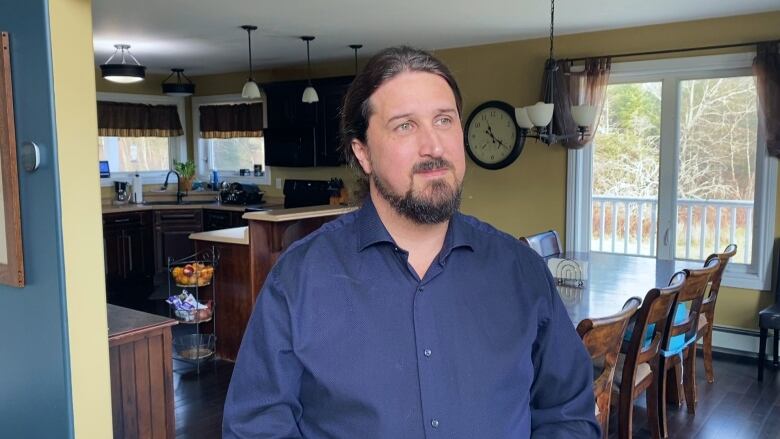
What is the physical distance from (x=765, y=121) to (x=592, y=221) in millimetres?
1497

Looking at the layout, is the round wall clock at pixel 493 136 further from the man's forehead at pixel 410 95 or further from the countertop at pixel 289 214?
the man's forehead at pixel 410 95

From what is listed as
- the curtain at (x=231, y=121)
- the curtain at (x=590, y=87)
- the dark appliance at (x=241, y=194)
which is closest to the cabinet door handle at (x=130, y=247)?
the dark appliance at (x=241, y=194)

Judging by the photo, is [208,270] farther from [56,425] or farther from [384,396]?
[384,396]

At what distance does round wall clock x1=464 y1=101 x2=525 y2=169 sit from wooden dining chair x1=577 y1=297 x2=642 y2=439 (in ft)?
10.6

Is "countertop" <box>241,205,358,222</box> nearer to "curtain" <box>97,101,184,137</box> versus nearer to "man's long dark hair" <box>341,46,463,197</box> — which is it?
"man's long dark hair" <box>341,46,463,197</box>

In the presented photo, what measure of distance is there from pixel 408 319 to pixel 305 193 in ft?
20.3

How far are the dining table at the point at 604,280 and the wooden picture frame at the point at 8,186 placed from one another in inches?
82.7

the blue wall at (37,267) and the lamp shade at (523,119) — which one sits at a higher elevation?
the lamp shade at (523,119)

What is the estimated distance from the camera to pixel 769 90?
14.7 feet

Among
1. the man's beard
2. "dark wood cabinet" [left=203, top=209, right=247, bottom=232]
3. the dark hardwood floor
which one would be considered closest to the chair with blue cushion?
the dark hardwood floor

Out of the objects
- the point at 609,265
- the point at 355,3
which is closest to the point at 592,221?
the point at 609,265

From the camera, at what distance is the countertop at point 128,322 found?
98.3 inches

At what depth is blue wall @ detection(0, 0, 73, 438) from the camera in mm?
2084

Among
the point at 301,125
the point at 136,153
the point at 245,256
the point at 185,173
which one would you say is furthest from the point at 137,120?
the point at 245,256
